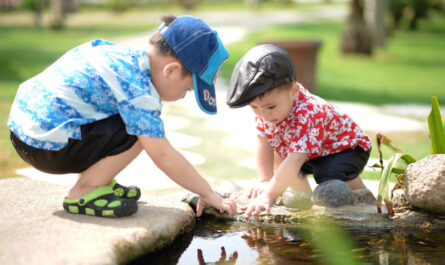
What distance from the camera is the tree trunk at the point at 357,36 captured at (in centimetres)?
1276

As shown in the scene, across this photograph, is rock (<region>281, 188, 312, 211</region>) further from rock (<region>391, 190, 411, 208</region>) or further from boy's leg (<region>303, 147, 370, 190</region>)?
rock (<region>391, 190, 411, 208</region>)

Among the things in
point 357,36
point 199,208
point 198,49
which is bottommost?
point 199,208

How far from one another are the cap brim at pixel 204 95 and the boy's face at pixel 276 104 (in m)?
0.27

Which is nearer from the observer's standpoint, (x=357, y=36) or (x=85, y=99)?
(x=85, y=99)

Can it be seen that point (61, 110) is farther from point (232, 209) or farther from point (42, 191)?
point (232, 209)

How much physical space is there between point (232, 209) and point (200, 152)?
1881 millimetres

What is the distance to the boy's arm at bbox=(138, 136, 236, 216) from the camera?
2420mm

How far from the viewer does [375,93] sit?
827 centimetres

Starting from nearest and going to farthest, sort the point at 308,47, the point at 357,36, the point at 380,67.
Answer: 1. the point at 308,47
2. the point at 380,67
3. the point at 357,36

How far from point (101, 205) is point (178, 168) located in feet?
1.16

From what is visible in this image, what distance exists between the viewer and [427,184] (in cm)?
257

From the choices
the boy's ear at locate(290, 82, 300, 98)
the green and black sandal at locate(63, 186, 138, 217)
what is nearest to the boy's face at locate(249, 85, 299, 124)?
the boy's ear at locate(290, 82, 300, 98)

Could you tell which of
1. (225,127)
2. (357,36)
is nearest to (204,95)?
(225,127)

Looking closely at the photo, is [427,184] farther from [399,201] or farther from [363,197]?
[363,197]
